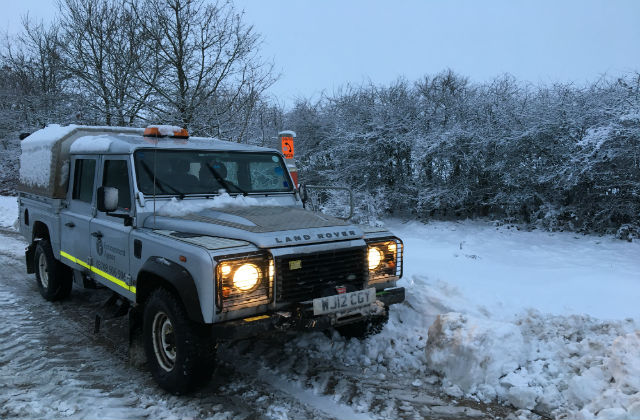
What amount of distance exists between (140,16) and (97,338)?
39.5 ft

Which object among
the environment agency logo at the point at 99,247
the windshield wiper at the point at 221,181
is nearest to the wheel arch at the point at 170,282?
the environment agency logo at the point at 99,247

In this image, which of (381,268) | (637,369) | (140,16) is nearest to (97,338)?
(381,268)

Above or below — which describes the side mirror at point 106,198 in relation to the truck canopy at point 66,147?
below

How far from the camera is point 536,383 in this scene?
3738 millimetres

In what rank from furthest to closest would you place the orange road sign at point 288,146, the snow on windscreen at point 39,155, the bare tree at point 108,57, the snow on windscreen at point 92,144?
1. the bare tree at point 108,57
2. the orange road sign at point 288,146
3. the snow on windscreen at point 39,155
4. the snow on windscreen at point 92,144

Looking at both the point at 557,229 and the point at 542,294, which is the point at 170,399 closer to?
the point at 542,294

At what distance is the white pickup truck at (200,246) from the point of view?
11.5ft

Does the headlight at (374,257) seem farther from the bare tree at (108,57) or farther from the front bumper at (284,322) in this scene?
the bare tree at (108,57)

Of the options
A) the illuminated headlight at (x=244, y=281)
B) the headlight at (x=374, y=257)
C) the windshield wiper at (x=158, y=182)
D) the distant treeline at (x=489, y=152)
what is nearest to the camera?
the illuminated headlight at (x=244, y=281)

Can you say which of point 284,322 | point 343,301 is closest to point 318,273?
point 343,301

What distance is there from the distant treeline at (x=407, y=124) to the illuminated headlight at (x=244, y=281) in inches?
282

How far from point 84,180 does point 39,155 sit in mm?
1377

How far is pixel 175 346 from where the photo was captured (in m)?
3.66

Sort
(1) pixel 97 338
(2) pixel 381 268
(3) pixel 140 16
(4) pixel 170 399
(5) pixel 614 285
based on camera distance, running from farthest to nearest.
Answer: (3) pixel 140 16
(5) pixel 614 285
(1) pixel 97 338
(2) pixel 381 268
(4) pixel 170 399
